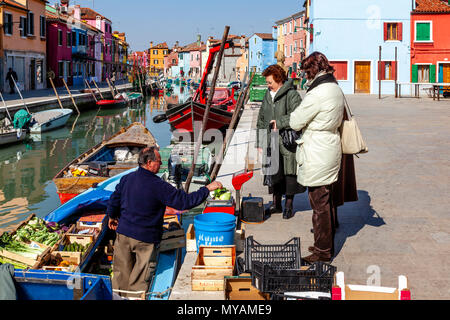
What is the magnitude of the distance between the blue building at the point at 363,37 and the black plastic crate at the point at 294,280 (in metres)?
33.8

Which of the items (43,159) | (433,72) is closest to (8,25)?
(43,159)

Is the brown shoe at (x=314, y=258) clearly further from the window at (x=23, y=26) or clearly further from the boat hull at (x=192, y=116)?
the window at (x=23, y=26)

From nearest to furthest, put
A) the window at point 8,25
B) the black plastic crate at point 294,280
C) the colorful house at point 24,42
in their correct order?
the black plastic crate at point 294,280, the colorful house at point 24,42, the window at point 8,25

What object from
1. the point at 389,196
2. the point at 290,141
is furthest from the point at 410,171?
the point at 290,141

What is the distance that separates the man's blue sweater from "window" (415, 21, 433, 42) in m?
35.0

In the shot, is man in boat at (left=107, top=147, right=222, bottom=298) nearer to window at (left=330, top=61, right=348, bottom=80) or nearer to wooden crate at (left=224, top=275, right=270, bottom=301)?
wooden crate at (left=224, top=275, right=270, bottom=301)

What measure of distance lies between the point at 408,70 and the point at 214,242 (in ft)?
112

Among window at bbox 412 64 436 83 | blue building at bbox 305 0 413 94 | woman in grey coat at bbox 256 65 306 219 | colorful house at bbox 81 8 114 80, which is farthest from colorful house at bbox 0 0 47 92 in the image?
woman in grey coat at bbox 256 65 306 219

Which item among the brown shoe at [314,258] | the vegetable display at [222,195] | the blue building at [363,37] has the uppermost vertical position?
the blue building at [363,37]

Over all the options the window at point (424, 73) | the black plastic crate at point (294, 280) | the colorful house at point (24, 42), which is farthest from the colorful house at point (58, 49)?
the black plastic crate at point (294, 280)

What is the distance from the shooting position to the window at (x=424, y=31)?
36188 mm

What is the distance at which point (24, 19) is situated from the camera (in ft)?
115

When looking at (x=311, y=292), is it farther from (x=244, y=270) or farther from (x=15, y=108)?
(x=15, y=108)

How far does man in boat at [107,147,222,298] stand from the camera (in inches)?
188
